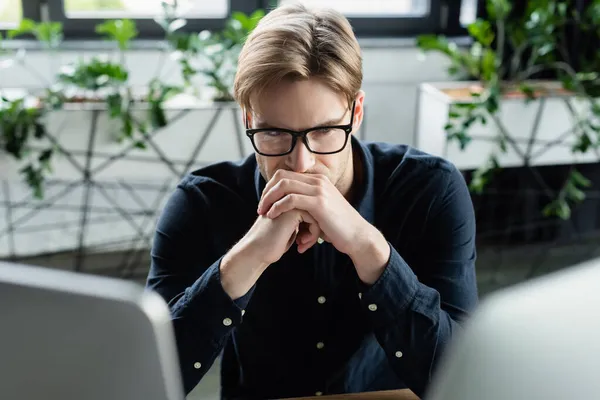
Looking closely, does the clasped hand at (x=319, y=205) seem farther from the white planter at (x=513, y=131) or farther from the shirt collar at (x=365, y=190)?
the white planter at (x=513, y=131)

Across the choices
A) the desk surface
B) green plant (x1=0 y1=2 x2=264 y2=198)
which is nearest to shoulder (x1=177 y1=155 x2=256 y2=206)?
the desk surface

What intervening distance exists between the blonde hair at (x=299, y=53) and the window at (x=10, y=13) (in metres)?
2.13

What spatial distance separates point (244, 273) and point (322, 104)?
0.29 meters

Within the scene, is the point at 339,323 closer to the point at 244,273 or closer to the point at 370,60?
the point at 244,273

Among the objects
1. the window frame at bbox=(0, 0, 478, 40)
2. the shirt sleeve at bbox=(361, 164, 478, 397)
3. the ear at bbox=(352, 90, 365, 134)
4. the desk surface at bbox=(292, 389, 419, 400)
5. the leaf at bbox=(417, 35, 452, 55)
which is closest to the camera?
the desk surface at bbox=(292, 389, 419, 400)

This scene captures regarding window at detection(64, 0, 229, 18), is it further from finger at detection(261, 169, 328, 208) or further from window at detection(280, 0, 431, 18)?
finger at detection(261, 169, 328, 208)

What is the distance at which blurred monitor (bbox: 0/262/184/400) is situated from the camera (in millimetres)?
386

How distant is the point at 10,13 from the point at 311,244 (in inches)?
92.8

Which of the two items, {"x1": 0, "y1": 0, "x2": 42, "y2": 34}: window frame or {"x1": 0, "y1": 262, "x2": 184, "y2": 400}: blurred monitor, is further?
{"x1": 0, "y1": 0, "x2": 42, "y2": 34}: window frame

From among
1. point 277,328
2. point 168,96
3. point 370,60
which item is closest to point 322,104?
point 277,328

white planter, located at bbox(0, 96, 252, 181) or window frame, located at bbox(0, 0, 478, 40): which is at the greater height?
window frame, located at bbox(0, 0, 478, 40)

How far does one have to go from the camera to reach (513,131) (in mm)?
2797

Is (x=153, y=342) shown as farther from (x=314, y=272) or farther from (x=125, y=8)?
(x=125, y=8)

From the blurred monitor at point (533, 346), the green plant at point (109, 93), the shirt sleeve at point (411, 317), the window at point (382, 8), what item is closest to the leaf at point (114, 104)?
the green plant at point (109, 93)
